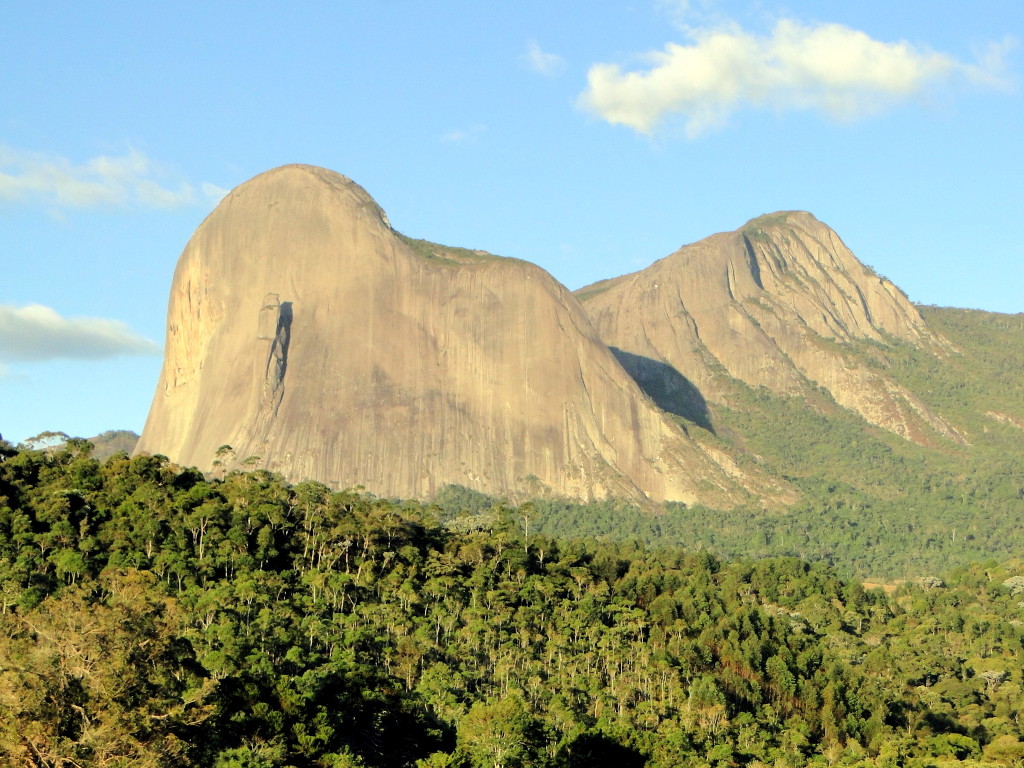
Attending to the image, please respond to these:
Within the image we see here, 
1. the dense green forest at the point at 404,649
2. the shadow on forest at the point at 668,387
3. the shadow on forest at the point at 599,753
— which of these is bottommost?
the shadow on forest at the point at 599,753

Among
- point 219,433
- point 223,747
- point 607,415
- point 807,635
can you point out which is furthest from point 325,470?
point 223,747

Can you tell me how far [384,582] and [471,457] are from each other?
87050 millimetres

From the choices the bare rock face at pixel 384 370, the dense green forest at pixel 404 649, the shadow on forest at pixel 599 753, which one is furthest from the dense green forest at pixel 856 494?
the shadow on forest at pixel 599 753

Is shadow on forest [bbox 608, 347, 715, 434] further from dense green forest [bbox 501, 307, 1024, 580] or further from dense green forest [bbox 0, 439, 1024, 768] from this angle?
dense green forest [bbox 0, 439, 1024, 768]

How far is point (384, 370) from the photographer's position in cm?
15200

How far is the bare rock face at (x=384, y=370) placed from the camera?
146125 mm

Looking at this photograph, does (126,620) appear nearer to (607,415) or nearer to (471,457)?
(471,457)

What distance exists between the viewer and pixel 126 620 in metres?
31.7

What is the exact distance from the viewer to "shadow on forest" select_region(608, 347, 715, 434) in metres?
191

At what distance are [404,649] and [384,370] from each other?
97738mm

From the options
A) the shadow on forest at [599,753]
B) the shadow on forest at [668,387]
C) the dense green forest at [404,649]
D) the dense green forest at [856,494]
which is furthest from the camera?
the shadow on forest at [668,387]

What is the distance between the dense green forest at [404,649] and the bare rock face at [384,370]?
6199cm

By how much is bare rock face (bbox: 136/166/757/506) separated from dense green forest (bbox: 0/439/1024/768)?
6199 centimetres

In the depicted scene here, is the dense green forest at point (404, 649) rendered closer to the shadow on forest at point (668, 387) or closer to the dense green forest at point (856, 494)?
the dense green forest at point (856, 494)
